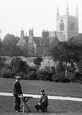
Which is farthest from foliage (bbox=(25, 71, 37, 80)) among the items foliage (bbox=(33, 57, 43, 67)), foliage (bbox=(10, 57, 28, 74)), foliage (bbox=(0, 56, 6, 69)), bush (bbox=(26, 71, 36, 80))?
foliage (bbox=(33, 57, 43, 67))

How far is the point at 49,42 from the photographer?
81.4 m

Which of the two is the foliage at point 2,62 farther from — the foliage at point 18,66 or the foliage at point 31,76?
the foliage at point 31,76

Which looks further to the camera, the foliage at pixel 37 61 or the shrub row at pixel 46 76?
the foliage at pixel 37 61

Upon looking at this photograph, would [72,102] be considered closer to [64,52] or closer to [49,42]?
[64,52]

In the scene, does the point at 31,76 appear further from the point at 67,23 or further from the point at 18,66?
the point at 67,23

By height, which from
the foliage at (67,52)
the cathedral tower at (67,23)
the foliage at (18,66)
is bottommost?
the foliage at (18,66)

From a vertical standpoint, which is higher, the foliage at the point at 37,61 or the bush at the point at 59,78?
the foliage at the point at 37,61

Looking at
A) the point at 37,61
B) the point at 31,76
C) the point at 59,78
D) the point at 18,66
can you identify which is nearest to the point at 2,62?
the point at 37,61

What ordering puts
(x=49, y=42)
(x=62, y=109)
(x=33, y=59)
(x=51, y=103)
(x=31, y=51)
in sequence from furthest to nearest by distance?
(x=49, y=42) < (x=31, y=51) < (x=33, y=59) < (x=51, y=103) < (x=62, y=109)

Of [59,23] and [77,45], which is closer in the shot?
[77,45]

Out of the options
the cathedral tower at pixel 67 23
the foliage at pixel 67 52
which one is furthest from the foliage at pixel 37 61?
the cathedral tower at pixel 67 23

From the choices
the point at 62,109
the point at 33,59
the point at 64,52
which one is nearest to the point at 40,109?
the point at 62,109

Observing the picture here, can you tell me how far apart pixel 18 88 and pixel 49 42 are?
6736cm

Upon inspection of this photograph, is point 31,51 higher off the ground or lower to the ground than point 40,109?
higher
